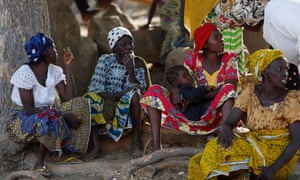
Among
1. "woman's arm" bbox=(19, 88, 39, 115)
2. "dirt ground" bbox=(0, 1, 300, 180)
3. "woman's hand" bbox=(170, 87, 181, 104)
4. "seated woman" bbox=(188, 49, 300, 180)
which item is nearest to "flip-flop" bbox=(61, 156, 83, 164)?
"dirt ground" bbox=(0, 1, 300, 180)

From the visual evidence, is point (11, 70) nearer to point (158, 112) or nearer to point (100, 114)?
point (100, 114)

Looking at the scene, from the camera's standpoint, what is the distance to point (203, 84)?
20.9 ft

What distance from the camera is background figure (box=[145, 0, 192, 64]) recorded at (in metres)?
9.69

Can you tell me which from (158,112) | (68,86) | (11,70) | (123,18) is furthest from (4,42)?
(123,18)

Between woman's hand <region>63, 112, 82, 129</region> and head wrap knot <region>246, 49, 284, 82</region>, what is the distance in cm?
181

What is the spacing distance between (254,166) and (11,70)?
2.62 metres

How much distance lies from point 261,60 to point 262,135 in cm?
57

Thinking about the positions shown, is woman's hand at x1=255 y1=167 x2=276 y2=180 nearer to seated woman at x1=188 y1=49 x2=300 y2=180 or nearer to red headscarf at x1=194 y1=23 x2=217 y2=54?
seated woman at x1=188 y1=49 x2=300 y2=180

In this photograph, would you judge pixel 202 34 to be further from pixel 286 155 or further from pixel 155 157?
pixel 286 155

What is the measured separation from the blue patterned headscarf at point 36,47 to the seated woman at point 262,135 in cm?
177

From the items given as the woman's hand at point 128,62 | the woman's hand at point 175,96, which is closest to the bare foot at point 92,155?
the woman's hand at point 128,62

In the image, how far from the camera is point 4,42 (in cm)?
670

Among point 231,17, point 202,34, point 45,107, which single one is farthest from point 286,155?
point 45,107

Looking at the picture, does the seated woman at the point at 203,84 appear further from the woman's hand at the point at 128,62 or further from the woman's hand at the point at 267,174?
the woman's hand at the point at 267,174
